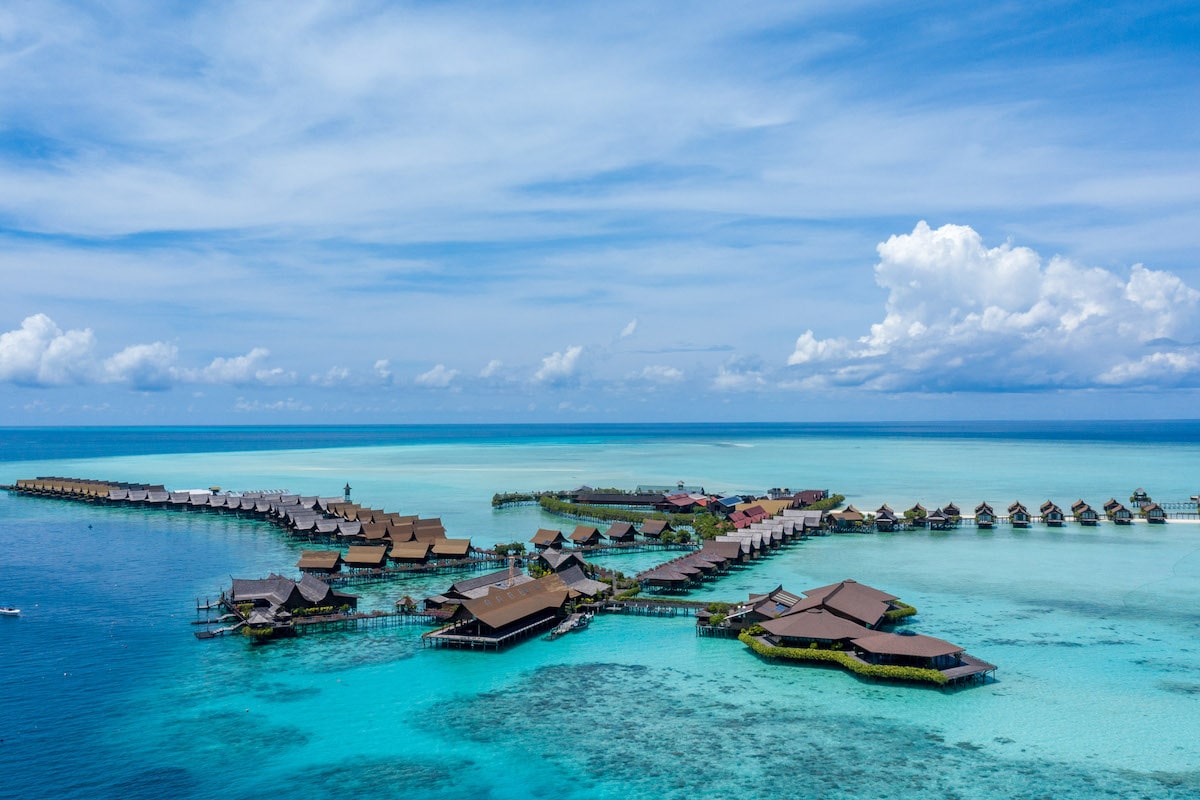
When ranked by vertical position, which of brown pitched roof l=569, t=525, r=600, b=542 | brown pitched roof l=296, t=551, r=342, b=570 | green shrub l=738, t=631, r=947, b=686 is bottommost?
green shrub l=738, t=631, r=947, b=686

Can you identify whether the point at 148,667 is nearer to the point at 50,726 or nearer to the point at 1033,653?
the point at 50,726

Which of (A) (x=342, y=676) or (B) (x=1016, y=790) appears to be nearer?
(B) (x=1016, y=790)

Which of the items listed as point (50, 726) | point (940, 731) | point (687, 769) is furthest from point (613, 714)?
point (50, 726)

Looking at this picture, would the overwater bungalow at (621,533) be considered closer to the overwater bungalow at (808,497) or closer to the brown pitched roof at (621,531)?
the brown pitched roof at (621,531)

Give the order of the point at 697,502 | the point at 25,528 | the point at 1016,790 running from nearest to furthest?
the point at 1016,790, the point at 25,528, the point at 697,502

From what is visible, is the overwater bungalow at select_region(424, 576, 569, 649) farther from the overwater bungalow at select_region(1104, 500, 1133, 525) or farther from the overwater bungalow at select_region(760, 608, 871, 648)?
the overwater bungalow at select_region(1104, 500, 1133, 525)

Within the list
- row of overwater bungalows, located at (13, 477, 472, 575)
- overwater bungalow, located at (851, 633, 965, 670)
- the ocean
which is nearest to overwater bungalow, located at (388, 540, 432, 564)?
row of overwater bungalows, located at (13, 477, 472, 575)
